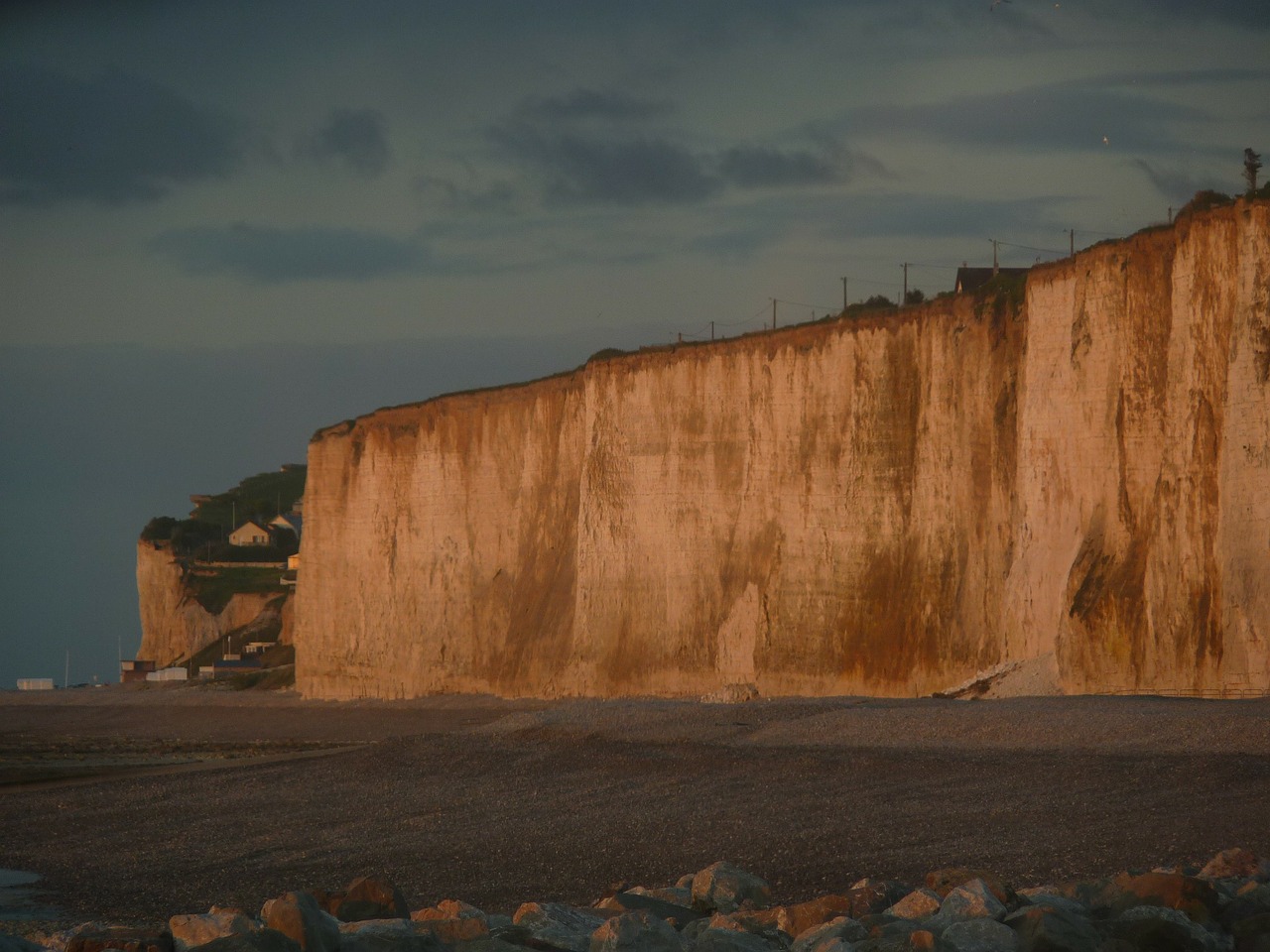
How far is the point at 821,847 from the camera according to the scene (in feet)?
37.7

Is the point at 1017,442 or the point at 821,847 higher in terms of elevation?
the point at 1017,442

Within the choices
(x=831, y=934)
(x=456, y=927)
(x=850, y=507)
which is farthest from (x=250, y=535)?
(x=831, y=934)

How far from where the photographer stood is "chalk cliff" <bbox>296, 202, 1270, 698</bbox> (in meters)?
20.2

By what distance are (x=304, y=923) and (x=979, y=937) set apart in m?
3.12

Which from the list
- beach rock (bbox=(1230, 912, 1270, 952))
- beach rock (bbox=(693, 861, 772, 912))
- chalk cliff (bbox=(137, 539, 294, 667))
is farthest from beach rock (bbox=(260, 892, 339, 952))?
chalk cliff (bbox=(137, 539, 294, 667))

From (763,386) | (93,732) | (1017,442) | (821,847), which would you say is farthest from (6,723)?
(821,847)

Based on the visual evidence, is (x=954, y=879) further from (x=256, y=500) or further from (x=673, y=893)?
(x=256, y=500)

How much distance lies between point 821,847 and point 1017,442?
1487cm

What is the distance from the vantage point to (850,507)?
28516 mm

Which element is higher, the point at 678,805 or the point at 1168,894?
the point at 1168,894

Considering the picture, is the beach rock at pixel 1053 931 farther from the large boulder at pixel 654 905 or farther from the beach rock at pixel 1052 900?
the large boulder at pixel 654 905

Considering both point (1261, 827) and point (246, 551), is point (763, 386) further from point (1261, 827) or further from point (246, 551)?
point (246, 551)

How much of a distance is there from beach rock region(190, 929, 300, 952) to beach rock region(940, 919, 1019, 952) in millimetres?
2966

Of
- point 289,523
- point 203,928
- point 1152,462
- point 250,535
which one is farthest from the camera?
point 289,523
